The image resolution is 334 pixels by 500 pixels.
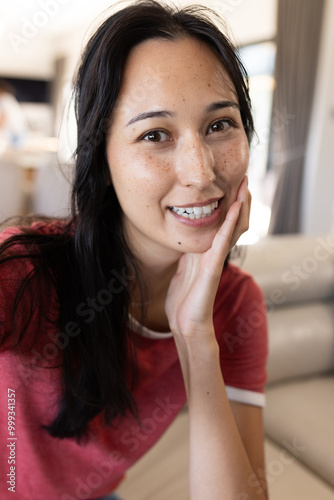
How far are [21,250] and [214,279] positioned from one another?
0.37m

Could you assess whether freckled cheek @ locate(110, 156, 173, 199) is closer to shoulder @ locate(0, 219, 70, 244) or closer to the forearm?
shoulder @ locate(0, 219, 70, 244)

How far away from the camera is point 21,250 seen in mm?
833

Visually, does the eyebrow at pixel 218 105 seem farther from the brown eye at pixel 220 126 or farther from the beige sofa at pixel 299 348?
the beige sofa at pixel 299 348

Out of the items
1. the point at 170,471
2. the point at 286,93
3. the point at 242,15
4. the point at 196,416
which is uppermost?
the point at 242,15

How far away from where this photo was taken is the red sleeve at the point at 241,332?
3.50 ft

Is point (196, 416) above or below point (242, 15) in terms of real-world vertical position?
below

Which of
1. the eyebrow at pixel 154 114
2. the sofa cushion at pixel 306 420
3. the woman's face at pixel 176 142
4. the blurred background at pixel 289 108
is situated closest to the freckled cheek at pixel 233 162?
the woman's face at pixel 176 142

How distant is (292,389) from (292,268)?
0.47 metres

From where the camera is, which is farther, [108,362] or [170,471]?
[170,471]

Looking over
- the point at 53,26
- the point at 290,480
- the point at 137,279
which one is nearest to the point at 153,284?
the point at 137,279

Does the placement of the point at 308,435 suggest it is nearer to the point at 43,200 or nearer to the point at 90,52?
the point at 90,52

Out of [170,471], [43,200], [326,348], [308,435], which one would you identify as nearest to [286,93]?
[43,200]

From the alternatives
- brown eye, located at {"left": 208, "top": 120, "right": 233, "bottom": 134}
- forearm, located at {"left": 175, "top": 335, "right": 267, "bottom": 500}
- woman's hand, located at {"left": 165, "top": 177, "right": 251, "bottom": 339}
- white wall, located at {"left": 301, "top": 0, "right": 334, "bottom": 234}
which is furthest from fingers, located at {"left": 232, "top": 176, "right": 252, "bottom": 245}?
white wall, located at {"left": 301, "top": 0, "right": 334, "bottom": 234}

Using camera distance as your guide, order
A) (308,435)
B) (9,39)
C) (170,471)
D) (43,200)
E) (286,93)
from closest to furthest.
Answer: (170,471) → (308,435) → (43,200) → (286,93) → (9,39)
